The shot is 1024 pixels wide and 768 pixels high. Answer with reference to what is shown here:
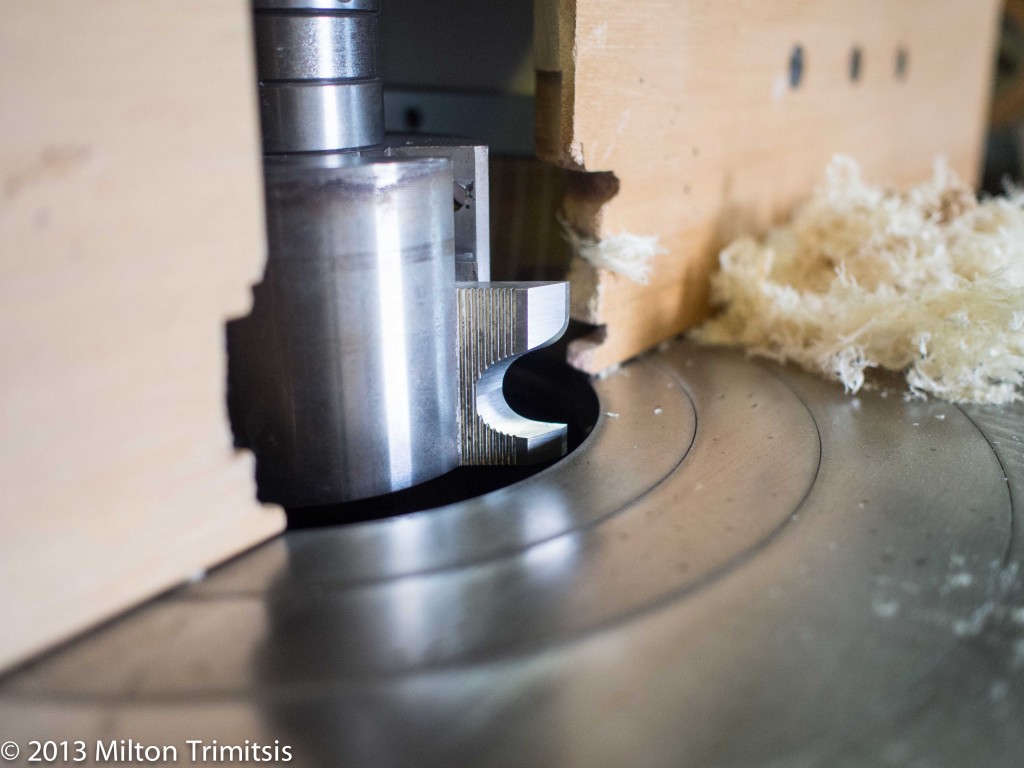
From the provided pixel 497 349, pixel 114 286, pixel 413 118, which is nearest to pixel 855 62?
pixel 413 118

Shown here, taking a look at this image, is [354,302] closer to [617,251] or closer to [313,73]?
[313,73]

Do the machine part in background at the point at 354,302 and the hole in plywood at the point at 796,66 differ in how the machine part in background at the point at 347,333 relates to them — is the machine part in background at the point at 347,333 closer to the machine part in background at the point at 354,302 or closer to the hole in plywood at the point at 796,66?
the machine part in background at the point at 354,302

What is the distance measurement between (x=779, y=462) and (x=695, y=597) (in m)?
0.22

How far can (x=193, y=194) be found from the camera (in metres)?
0.54

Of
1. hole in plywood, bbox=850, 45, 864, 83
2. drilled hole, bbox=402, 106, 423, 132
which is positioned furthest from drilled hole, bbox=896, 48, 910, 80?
drilled hole, bbox=402, 106, 423, 132

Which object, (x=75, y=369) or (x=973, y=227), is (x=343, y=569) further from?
(x=973, y=227)

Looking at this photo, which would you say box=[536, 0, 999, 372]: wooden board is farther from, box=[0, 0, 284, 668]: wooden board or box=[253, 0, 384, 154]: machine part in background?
box=[0, 0, 284, 668]: wooden board

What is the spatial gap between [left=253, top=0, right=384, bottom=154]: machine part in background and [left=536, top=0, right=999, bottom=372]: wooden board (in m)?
0.18

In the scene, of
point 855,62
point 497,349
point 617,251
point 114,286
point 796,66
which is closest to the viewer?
point 114,286

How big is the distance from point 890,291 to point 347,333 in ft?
1.89

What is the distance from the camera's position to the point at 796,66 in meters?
1.18

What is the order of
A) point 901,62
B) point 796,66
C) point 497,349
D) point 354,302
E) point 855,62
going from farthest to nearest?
point 901,62
point 855,62
point 796,66
point 497,349
point 354,302

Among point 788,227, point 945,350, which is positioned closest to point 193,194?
point 945,350

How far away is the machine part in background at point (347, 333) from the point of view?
648 millimetres
